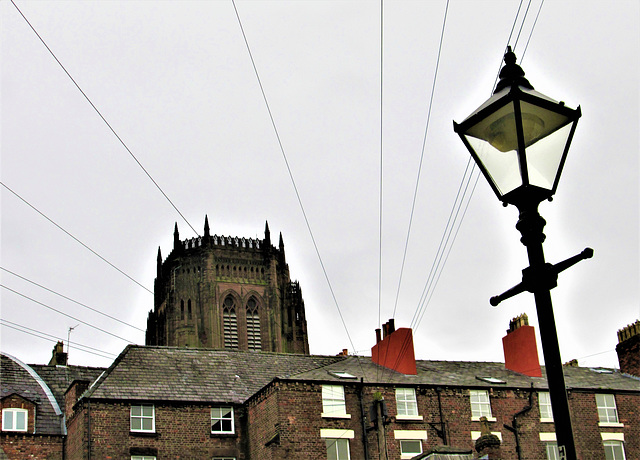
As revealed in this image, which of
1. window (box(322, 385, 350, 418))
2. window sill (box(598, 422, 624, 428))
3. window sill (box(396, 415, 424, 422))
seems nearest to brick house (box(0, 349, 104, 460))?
window (box(322, 385, 350, 418))

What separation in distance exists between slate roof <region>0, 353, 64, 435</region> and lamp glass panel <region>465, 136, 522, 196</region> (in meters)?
31.2

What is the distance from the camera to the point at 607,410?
35.7m

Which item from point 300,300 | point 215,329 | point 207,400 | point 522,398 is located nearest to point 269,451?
point 207,400

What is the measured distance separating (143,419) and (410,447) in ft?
33.2

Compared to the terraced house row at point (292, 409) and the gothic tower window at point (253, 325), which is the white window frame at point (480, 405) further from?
the gothic tower window at point (253, 325)

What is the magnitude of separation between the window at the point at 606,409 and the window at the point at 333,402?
11.2 meters

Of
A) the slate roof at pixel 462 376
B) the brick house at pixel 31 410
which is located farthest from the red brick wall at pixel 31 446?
the slate roof at pixel 462 376

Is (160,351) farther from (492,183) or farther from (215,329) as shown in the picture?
(215,329)

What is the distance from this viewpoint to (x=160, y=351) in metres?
36.2

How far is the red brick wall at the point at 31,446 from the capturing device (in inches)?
1260

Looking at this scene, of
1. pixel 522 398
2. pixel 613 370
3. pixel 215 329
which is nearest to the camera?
pixel 522 398

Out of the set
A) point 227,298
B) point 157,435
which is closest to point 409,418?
point 157,435

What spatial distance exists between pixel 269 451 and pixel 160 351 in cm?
794

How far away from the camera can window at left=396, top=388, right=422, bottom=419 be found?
3300cm
